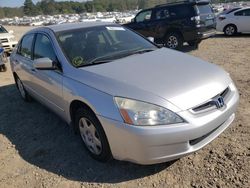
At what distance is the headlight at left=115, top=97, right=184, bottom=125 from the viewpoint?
117 inches

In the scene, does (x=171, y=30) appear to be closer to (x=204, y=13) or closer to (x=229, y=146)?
Result: (x=204, y=13)

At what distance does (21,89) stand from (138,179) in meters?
4.14

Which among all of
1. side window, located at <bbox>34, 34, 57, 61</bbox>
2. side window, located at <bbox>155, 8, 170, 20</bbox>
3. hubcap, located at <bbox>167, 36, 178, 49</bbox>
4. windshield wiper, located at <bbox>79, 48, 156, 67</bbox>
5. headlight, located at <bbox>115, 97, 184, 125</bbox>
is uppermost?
side window, located at <bbox>34, 34, 57, 61</bbox>

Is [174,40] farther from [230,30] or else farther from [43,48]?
[43,48]

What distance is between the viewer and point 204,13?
1150cm

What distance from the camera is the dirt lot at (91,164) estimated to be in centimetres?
336

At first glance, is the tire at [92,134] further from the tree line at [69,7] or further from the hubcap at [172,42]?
the tree line at [69,7]

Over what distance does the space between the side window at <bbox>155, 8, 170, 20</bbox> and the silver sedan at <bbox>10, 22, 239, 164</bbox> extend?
25.1ft

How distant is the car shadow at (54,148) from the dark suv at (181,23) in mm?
6975

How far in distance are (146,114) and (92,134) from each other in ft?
3.17

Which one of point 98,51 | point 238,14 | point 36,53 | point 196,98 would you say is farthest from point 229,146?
point 238,14

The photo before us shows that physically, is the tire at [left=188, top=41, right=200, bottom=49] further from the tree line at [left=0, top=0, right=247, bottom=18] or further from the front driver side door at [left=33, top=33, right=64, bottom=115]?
the tree line at [left=0, top=0, right=247, bottom=18]

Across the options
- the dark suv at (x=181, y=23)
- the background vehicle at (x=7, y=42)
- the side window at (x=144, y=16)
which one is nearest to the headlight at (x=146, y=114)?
the dark suv at (x=181, y=23)

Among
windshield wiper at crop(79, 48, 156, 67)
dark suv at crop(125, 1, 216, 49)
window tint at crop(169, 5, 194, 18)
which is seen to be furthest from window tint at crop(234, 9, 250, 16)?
windshield wiper at crop(79, 48, 156, 67)
